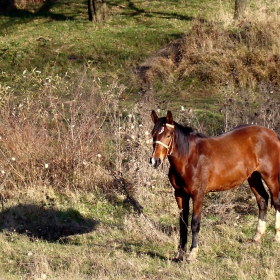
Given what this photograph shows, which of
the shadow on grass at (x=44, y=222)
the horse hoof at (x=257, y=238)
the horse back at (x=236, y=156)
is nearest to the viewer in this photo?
the horse back at (x=236, y=156)

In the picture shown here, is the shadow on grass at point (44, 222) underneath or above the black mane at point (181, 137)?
underneath

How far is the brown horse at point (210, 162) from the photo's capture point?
6578 mm

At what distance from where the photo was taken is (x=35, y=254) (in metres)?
7.29

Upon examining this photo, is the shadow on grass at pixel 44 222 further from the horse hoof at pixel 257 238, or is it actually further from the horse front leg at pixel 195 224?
the horse hoof at pixel 257 238

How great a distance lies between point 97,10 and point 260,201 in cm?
1842

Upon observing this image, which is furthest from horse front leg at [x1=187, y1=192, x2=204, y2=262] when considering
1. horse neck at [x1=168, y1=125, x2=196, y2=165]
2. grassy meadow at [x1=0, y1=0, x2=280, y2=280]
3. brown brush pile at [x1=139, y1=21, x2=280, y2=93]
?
brown brush pile at [x1=139, y1=21, x2=280, y2=93]

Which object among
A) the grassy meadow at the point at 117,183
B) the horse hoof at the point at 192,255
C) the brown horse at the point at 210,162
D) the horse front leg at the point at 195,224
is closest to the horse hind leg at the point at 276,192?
the brown horse at the point at 210,162

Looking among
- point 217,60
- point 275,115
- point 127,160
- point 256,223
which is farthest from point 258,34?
point 256,223

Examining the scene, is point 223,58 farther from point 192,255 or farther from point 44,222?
point 192,255

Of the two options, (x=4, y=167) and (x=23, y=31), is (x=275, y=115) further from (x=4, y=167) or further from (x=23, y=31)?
(x=23, y=31)

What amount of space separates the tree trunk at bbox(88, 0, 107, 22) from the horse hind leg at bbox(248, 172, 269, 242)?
1825 centimetres

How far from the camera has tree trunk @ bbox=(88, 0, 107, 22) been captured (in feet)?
80.8

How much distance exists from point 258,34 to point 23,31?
36.9 feet

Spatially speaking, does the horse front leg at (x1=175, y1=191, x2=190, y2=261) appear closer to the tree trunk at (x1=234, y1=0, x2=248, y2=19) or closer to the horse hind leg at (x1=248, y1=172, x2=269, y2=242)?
the horse hind leg at (x1=248, y1=172, x2=269, y2=242)
